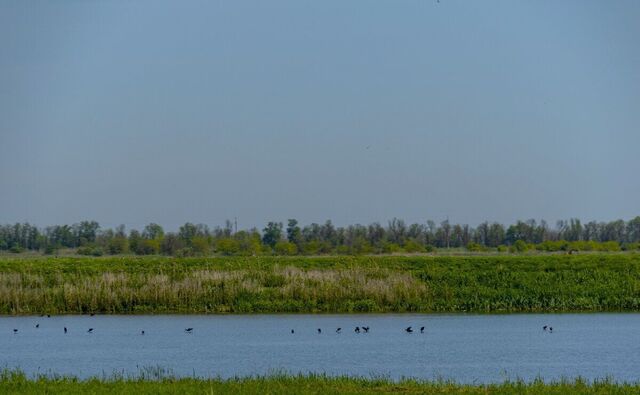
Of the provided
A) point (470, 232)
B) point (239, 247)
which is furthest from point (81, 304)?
point (470, 232)

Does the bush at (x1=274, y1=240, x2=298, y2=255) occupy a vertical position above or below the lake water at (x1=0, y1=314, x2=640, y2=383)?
above

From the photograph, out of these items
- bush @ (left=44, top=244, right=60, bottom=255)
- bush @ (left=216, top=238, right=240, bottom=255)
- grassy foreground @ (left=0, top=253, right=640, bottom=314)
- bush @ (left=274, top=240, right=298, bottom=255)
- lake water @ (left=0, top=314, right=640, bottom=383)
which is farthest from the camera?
bush @ (left=44, top=244, right=60, bottom=255)

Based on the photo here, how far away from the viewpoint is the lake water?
28.4 metres

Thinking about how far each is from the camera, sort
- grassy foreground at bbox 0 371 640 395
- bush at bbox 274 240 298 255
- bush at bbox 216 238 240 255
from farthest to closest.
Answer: bush at bbox 216 238 240 255, bush at bbox 274 240 298 255, grassy foreground at bbox 0 371 640 395

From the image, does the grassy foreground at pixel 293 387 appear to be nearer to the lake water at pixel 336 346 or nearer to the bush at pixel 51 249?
the lake water at pixel 336 346

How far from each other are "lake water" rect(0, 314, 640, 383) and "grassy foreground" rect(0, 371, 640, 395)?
301 centimetres

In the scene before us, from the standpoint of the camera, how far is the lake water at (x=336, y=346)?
28438mm

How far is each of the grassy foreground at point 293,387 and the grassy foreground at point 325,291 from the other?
25.4m

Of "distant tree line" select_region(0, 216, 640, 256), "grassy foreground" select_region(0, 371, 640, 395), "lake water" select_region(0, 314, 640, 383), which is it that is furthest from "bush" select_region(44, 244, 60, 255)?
"grassy foreground" select_region(0, 371, 640, 395)

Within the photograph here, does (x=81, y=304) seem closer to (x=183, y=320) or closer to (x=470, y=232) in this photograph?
(x=183, y=320)

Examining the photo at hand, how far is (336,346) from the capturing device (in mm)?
34656

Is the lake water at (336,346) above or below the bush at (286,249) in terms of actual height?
below

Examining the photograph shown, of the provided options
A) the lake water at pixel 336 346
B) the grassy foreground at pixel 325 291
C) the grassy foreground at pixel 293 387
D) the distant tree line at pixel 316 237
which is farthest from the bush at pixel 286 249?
the grassy foreground at pixel 293 387

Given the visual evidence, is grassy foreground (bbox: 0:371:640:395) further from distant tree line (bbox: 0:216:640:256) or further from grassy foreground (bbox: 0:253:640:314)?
distant tree line (bbox: 0:216:640:256)
